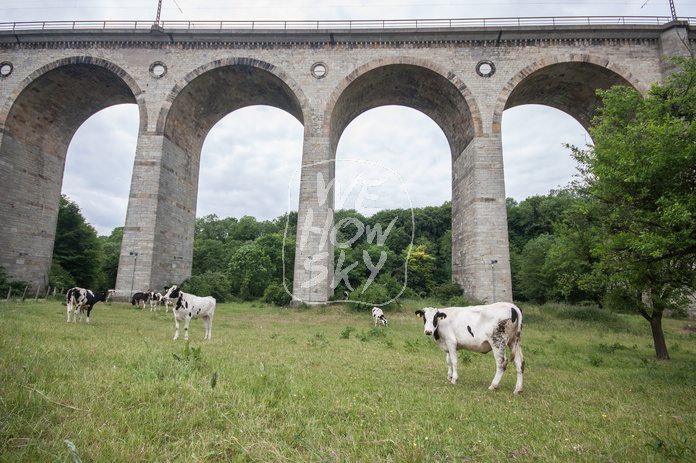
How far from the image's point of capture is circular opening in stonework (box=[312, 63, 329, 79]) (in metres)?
20.3

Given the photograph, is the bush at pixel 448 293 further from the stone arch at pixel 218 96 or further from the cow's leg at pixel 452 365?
the cow's leg at pixel 452 365

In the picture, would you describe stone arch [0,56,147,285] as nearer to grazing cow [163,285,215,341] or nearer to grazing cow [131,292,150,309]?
grazing cow [131,292,150,309]

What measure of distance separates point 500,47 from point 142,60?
22.2 metres

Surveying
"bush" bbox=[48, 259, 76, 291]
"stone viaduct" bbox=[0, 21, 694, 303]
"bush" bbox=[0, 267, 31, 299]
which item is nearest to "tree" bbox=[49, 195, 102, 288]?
"bush" bbox=[48, 259, 76, 291]

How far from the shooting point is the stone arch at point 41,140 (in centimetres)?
2028

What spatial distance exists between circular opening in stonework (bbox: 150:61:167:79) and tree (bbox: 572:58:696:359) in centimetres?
2259

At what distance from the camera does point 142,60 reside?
67.8 feet

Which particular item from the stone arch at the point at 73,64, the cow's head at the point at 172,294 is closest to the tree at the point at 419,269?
the stone arch at the point at 73,64

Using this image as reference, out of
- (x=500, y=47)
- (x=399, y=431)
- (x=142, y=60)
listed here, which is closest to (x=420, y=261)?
(x=500, y=47)

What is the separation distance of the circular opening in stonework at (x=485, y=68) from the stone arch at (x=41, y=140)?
20.6 metres

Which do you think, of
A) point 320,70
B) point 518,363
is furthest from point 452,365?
point 320,70

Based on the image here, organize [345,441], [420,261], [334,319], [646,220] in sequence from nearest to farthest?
1. [345,441]
2. [646,220]
3. [334,319]
4. [420,261]

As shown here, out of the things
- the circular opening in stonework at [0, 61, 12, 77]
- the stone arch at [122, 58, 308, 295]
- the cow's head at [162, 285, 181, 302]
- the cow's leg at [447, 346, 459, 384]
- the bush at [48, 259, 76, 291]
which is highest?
the circular opening in stonework at [0, 61, 12, 77]

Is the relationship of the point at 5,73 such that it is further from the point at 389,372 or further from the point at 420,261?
the point at 420,261
